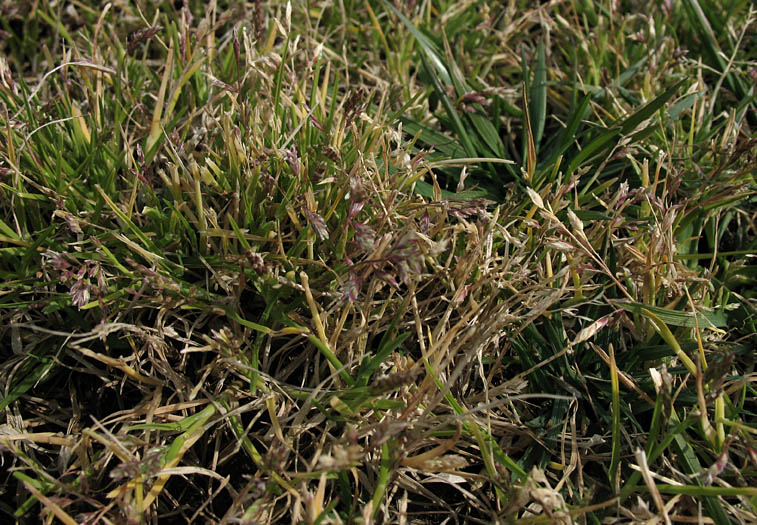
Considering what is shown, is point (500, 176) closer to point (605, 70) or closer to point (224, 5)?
point (605, 70)

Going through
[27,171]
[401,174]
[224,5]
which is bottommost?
[27,171]

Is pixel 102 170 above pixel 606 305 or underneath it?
above

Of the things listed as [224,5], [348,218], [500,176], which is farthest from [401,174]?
[224,5]

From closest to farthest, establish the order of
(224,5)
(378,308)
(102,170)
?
(378,308), (102,170), (224,5)

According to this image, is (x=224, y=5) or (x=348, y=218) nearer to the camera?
(x=348, y=218)

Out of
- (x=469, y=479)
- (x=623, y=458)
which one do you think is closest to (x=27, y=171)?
(x=469, y=479)

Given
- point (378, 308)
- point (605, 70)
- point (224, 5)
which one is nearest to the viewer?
point (378, 308)
